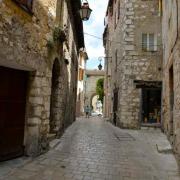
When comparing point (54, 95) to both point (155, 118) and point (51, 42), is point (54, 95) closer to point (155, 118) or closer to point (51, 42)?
point (51, 42)

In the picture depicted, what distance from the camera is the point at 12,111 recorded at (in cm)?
579

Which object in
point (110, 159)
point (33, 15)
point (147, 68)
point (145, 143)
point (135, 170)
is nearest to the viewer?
point (135, 170)

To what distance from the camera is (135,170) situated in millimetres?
5418

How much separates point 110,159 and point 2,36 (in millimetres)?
3577

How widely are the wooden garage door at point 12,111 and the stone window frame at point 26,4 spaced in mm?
1294

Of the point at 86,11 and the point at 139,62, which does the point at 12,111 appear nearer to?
the point at 86,11

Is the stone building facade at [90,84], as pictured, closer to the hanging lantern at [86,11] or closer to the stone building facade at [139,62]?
the stone building facade at [139,62]

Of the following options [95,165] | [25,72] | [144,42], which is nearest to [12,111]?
[25,72]

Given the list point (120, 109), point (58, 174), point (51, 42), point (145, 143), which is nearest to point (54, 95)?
point (51, 42)

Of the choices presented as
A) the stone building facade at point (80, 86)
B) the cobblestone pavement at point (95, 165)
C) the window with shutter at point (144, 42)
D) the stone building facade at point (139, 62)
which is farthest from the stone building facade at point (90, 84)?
the cobblestone pavement at point (95, 165)

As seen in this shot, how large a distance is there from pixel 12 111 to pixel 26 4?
2.24m

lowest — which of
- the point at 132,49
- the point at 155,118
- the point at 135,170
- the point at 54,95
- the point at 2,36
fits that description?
the point at 135,170

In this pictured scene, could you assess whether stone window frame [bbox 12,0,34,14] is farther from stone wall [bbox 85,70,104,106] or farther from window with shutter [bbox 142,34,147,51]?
stone wall [bbox 85,70,104,106]

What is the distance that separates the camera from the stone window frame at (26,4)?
5.21m
